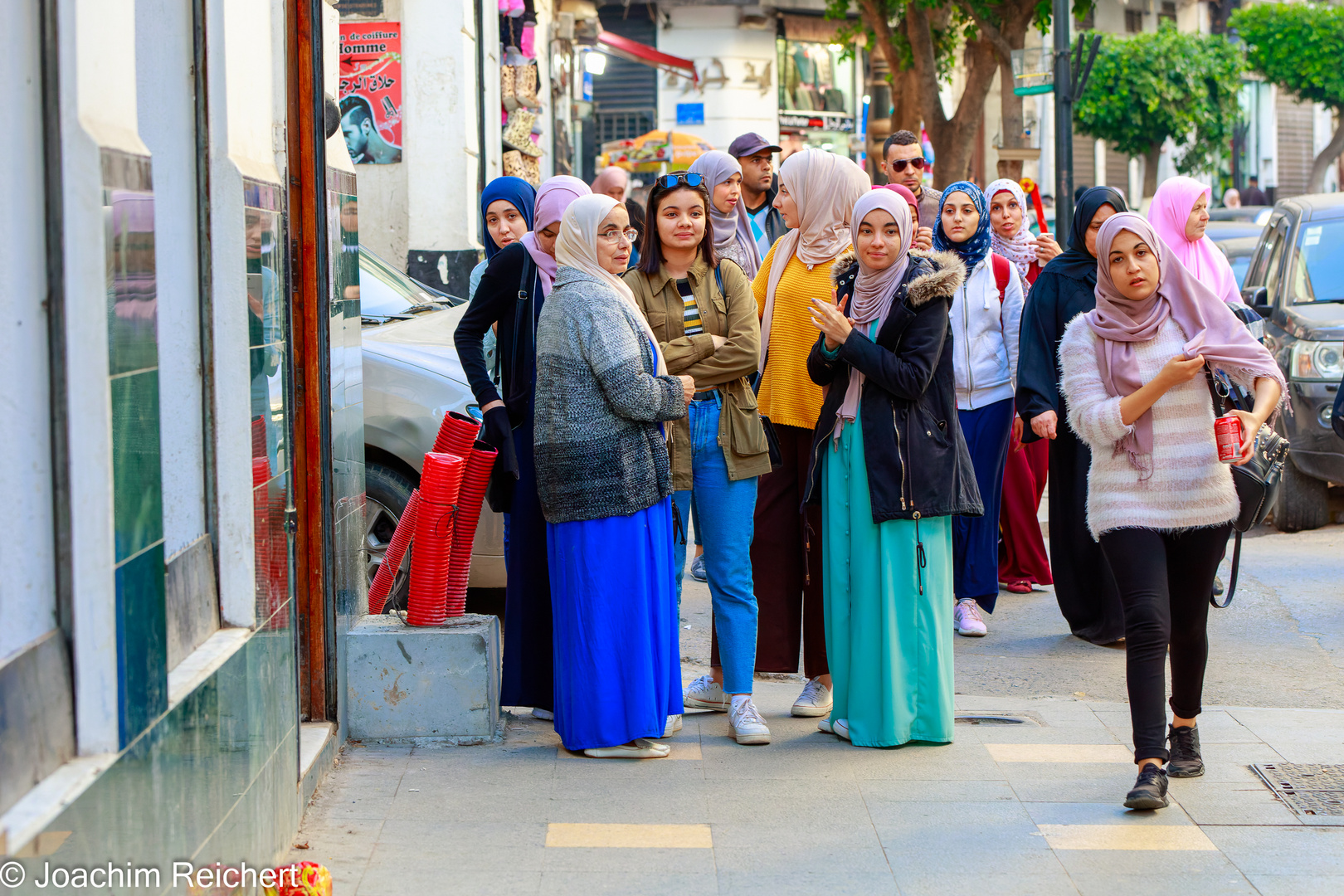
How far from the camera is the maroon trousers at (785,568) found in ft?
17.5

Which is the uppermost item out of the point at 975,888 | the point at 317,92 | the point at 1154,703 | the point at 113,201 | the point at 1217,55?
the point at 1217,55

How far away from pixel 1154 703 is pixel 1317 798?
61cm

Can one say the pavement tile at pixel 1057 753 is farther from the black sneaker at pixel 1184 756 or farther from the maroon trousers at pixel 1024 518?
the maroon trousers at pixel 1024 518

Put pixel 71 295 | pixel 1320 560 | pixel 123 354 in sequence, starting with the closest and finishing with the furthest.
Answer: pixel 71 295
pixel 123 354
pixel 1320 560

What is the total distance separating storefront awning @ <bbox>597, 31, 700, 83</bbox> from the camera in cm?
2748

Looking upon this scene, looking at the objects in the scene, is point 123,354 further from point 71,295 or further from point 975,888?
point 975,888

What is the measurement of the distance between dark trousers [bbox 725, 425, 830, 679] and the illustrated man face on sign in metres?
8.71

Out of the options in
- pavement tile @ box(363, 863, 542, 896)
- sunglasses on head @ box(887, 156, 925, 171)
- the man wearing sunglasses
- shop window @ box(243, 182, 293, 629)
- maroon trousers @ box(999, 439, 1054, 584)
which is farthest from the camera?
sunglasses on head @ box(887, 156, 925, 171)

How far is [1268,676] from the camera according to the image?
19.6ft

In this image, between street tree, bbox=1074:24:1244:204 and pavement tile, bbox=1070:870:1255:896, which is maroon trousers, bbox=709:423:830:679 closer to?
pavement tile, bbox=1070:870:1255:896

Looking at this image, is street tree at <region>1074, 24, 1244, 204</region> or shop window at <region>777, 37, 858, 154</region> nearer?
street tree at <region>1074, 24, 1244, 204</region>

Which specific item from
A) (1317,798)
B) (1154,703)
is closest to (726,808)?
(1154,703)

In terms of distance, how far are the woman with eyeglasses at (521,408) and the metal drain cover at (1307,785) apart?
92.5 inches

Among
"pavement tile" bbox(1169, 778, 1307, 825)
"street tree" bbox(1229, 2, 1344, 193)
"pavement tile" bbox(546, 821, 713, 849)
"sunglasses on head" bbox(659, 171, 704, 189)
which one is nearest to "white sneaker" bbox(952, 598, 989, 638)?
"pavement tile" bbox(1169, 778, 1307, 825)
